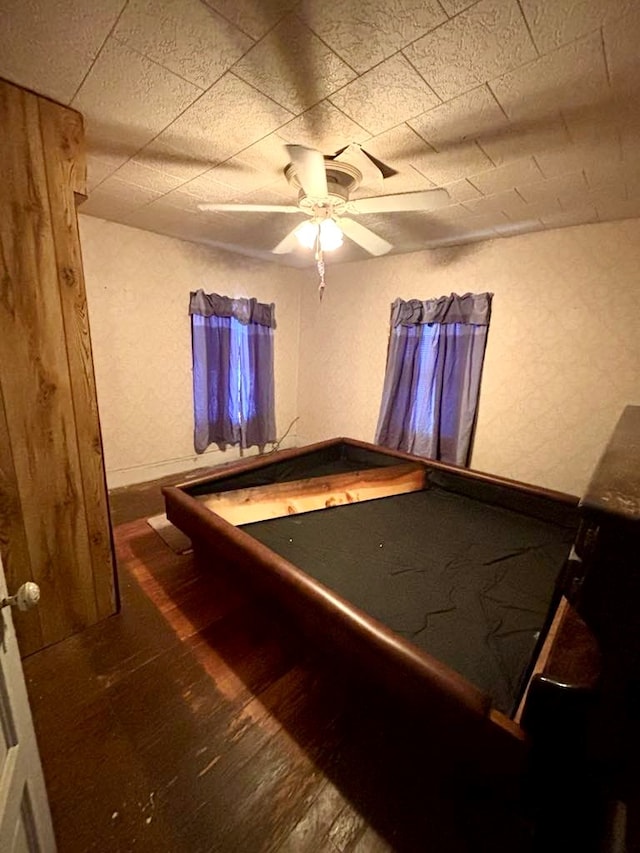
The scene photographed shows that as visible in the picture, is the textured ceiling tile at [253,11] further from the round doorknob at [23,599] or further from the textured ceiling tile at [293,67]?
the round doorknob at [23,599]

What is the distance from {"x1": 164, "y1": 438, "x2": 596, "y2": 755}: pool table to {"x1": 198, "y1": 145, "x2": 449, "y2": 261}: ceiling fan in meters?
1.59

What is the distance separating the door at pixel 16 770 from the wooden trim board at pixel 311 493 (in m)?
1.21

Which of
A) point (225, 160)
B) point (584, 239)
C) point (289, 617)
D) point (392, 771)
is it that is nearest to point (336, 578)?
point (289, 617)

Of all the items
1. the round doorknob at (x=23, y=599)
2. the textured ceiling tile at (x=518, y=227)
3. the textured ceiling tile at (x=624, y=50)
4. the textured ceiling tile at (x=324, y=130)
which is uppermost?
the textured ceiling tile at (x=518, y=227)

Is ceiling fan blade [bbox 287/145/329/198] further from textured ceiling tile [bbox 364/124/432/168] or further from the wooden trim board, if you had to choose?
the wooden trim board

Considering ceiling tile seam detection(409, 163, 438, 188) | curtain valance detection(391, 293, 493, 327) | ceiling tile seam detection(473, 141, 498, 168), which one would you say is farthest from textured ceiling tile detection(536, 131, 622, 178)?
curtain valance detection(391, 293, 493, 327)

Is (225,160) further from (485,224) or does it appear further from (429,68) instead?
(485,224)

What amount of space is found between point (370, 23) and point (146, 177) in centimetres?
161

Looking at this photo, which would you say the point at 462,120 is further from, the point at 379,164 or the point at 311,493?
the point at 311,493

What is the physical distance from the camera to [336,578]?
164cm

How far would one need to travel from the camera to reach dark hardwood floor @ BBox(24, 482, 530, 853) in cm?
99

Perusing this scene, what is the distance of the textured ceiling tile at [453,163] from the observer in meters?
1.66

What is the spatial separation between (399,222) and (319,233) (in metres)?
1.05

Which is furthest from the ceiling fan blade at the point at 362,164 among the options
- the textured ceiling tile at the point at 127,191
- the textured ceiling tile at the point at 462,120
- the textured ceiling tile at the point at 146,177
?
the textured ceiling tile at the point at 127,191
